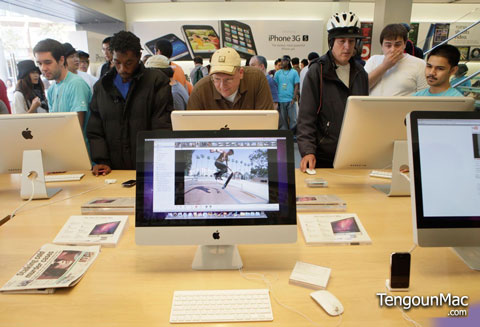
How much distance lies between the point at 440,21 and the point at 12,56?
10.3m

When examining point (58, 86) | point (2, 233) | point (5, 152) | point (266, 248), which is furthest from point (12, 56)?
point (266, 248)

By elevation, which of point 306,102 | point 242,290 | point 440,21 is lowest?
point 242,290

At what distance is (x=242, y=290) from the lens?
105 centimetres

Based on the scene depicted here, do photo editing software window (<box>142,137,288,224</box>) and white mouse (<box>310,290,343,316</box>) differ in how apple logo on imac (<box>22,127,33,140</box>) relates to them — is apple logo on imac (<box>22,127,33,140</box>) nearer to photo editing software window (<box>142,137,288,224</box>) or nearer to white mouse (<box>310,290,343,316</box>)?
photo editing software window (<box>142,137,288,224</box>)

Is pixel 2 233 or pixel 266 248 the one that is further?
pixel 2 233

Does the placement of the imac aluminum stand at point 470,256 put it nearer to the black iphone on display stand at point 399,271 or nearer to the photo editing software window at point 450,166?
the photo editing software window at point 450,166

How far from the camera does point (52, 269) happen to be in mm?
1145

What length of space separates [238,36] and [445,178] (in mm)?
8589

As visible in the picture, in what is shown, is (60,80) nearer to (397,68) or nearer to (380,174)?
(380,174)

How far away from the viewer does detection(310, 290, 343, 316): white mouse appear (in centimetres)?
96

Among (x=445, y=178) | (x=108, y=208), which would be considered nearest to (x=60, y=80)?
(x=108, y=208)

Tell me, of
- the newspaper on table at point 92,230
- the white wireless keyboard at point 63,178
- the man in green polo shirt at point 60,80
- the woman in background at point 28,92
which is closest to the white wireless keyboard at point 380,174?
the newspaper on table at point 92,230

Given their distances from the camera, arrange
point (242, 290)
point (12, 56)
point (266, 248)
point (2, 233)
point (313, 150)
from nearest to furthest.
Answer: point (242, 290)
point (266, 248)
point (2, 233)
point (313, 150)
point (12, 56)

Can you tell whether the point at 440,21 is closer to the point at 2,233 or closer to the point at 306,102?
the point at 306,102
